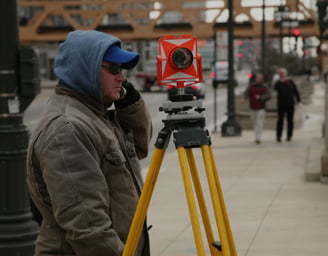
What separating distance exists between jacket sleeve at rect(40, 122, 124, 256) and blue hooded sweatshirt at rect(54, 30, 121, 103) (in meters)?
0.21

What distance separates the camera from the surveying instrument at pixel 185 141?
12.1ft

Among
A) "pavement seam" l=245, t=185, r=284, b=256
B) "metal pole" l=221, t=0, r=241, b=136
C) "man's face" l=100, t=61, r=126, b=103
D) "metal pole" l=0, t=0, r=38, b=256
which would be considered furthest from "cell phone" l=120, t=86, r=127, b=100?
"metal pole" l=221, t=0, r=241, b=136

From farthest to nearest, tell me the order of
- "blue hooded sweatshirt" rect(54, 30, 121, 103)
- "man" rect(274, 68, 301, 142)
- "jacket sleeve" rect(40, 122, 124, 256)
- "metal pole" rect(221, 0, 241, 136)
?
"metal pole" rect(221, 0, 241, 136) → "man" rect(274, 68, 301, 142) → "blue hooded sweatshirt" rect(54, 30, 121, 103) → "jacket sleeve" rect(40, 122, 124, 256)

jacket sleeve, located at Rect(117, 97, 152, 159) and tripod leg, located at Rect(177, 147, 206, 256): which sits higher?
jacket sleeve, located at Rect(117, 97, 152, 159)

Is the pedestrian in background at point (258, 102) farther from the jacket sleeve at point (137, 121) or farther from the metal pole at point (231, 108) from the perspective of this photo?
the jacket sleeve at point (137, 121)

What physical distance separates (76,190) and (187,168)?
48cm

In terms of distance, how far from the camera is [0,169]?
7867 millimetres

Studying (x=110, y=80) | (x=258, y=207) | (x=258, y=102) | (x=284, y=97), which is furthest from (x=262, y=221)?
(x=284, y=97)

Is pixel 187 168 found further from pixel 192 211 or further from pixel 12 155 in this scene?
pixel 12 155

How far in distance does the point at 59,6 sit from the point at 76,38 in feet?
249

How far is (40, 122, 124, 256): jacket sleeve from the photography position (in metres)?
3.51

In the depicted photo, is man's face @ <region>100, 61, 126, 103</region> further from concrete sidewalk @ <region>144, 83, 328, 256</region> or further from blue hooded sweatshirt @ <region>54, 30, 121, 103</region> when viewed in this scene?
concrete sidewalk @ <region>144, 83, 328, 256</region>

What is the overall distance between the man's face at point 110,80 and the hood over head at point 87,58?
0.11 feet

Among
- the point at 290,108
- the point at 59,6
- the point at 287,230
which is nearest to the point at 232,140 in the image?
the point at 290,108
